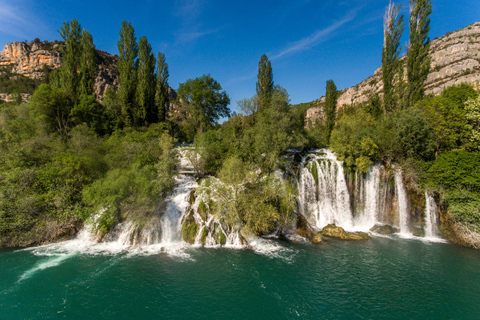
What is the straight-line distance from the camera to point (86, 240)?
22297 mm

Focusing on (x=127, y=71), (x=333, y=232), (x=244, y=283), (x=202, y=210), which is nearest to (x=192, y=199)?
(x=202, y=210)

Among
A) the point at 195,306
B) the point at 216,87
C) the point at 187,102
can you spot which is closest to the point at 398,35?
the point at 216,87

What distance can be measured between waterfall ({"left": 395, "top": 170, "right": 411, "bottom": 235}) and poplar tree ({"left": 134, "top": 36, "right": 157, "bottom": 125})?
147 feet

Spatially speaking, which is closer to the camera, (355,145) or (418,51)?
(355,145)

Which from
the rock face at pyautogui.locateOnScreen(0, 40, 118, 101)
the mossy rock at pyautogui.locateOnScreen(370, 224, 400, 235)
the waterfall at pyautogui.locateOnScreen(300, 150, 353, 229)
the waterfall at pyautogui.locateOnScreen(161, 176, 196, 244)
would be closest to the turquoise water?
the waterfall at pyautogui.locateOnScreen(161, 176, 196, 244)

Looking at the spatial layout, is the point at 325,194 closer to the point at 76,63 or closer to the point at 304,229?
the point at 304,229

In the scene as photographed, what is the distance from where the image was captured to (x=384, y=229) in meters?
26.2

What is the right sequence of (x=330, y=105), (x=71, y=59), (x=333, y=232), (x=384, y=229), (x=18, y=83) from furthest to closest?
(x=18, y=83) → (x=330, y=105) → (x=71, y=59) → (x=384, y=229) → (x=333, y=232)

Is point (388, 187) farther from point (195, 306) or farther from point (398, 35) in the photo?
point (398, 35)

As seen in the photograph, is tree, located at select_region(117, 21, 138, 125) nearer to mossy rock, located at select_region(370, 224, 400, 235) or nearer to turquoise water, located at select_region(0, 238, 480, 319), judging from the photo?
turquoise water, located at select_region(0, 238, 480, 319)

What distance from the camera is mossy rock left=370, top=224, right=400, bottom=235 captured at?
26.1 m

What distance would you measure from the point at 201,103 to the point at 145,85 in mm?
12293

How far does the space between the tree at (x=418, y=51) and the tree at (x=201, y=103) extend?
119 feet

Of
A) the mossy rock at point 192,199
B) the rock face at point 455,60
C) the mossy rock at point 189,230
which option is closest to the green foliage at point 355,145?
the mossy rock at point 192,199
